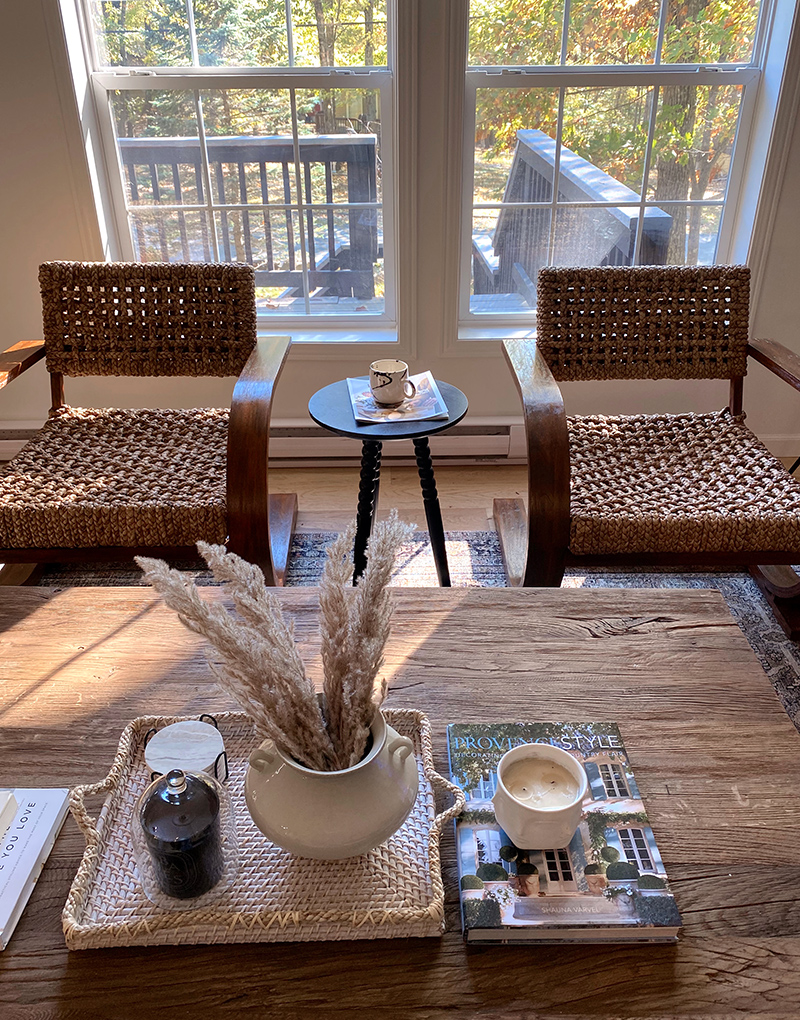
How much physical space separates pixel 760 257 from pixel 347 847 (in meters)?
2.35

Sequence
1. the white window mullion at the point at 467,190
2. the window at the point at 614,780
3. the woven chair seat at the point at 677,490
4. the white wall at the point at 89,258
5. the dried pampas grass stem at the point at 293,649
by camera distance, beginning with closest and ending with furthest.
Answer: 1. the dried pampas grass stem at the point at 293,649
2. the window at the point at 614,780
3. the woven chair seat at the point at 677,490
4. the white wall at the point at 89,258
5. the white window mullion at the point at 467,190

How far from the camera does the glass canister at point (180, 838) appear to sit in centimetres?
83

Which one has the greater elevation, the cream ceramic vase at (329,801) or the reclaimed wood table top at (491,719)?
the cream ceramic vase at (329,801)

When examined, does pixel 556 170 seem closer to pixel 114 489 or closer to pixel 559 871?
pixel 114 489

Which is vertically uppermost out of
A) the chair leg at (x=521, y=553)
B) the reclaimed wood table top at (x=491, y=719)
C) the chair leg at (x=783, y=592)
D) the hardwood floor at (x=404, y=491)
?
the reclaimed wood table top at (x=491, y=719)

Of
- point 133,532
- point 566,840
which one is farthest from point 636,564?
point 133,532

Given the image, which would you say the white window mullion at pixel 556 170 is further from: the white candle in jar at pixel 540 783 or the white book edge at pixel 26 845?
the white book edge at pixel 26 845

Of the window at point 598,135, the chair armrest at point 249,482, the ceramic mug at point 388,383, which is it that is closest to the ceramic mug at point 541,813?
the chair armrest at point 249,482

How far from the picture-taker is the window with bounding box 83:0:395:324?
2.37 m

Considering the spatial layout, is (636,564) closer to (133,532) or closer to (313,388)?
(133,532)

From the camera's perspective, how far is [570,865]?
2.93 ft

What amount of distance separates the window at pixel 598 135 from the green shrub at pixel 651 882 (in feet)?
6.92

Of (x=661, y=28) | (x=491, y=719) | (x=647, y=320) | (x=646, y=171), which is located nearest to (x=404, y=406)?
(x=647, y=320)

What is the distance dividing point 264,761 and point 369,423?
39.5 inches
